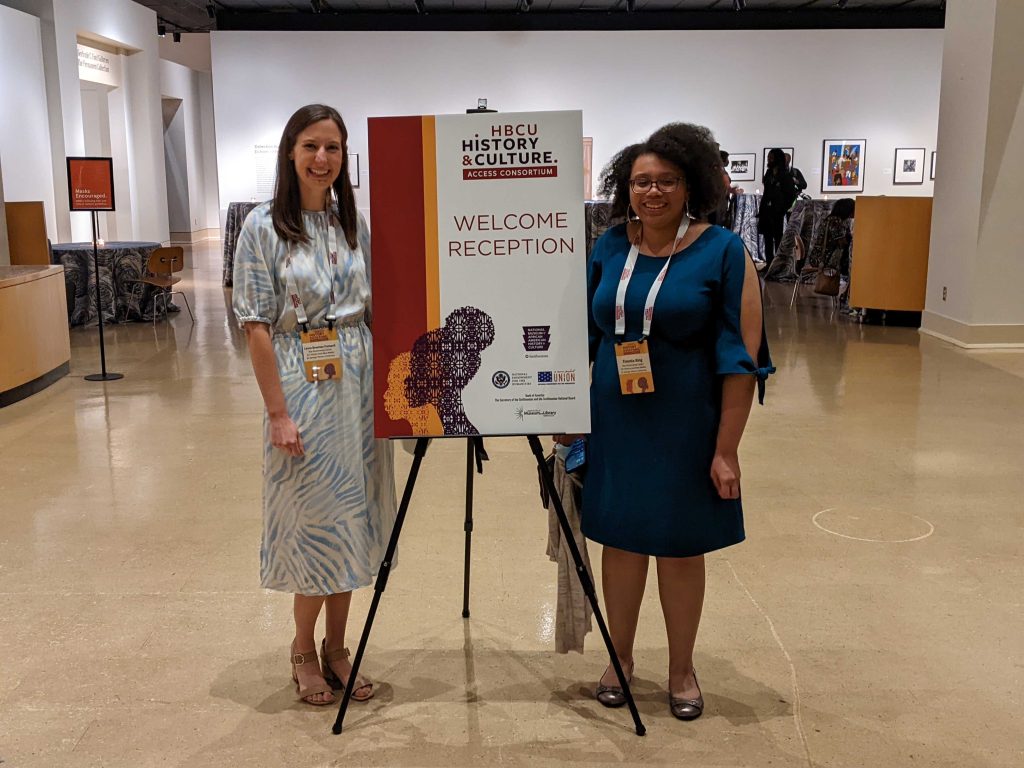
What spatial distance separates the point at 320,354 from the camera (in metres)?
2.71

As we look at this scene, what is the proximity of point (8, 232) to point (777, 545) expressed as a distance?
933 cm

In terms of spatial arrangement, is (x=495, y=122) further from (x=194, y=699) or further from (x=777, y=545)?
(x=777, y=545)

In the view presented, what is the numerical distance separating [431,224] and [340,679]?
1.41 meters

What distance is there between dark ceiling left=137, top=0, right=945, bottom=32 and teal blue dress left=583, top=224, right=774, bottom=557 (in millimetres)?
17026

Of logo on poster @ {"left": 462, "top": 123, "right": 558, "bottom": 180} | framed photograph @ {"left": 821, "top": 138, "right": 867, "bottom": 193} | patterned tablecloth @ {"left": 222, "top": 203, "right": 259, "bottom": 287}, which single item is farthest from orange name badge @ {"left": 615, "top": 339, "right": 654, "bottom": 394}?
framed photograph @ {"left": 821, "top": 138, "right": 867, "bottom": 193}

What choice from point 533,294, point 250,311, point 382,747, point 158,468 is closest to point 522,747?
point 382,747

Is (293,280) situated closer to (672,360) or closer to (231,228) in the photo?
(672,360)

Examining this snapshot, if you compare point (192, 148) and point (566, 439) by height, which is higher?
point (192, 148)

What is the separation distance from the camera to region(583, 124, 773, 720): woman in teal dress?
102 inches

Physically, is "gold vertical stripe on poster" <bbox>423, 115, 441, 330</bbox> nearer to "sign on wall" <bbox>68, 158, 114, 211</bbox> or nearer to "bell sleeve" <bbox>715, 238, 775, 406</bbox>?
"bell sleeve" <bbox>715, 238, 775, 406</bbox>

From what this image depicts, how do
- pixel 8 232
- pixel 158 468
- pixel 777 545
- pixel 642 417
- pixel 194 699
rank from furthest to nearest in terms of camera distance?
pixel 8 232 → pixel 158 468 → pixel 777 545 → pixel 194 699 → pixel 642 417

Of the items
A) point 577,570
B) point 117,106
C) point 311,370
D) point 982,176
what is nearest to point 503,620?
point 577,570

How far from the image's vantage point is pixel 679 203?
260cm

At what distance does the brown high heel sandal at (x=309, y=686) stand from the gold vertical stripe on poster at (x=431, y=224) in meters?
1.12
